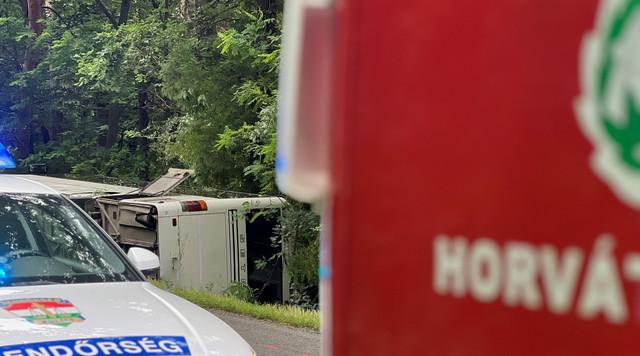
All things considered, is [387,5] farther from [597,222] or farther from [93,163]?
[93,163]

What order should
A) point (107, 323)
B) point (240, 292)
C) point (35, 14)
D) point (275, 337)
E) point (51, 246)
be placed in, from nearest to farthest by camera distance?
point (107, 323)
point (51, 246)
point (275, 337)
point (240, 292)
point (35, 14)

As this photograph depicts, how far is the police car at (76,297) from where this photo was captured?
3.45m

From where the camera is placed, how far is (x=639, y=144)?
1.33 m

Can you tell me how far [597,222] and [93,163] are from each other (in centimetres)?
2203

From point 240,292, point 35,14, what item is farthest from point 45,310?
point 35,14

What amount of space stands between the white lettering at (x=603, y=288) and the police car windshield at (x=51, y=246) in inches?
137

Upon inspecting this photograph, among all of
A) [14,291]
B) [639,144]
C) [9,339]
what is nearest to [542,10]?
[639,144]

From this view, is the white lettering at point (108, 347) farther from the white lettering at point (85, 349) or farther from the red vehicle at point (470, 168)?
the red vehicle at point (470, 168)

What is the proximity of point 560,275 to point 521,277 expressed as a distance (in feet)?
0.22

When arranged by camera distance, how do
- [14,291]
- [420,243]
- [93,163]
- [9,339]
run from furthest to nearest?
[93,163] < [14,291] < [9,339] < [420,243]

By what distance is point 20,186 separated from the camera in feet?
16.2

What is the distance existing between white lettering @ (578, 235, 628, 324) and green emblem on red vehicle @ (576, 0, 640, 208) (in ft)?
0.28

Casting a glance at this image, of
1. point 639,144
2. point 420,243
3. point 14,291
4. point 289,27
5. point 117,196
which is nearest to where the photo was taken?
point 639,144

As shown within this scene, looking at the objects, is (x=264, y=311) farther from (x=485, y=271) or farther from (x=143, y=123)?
(x=143, y=123)
